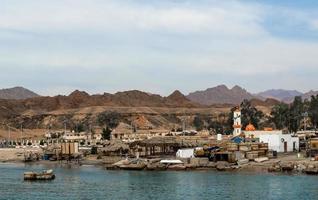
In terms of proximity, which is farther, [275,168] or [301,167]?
[275,168]

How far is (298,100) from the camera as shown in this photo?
563ft

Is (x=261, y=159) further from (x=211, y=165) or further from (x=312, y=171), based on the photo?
(x=312, y=171)

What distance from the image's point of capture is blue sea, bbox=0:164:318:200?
7212 cm

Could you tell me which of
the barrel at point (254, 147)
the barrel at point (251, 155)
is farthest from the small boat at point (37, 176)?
the barrel at point (254, 147)

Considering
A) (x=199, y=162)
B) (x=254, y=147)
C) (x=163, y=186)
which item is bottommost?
(x=163, y=186)

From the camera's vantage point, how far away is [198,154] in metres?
111

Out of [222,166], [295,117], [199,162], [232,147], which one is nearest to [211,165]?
[199,162]

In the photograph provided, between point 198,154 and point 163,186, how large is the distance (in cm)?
3051

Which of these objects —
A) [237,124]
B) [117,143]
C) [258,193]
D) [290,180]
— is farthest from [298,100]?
[258,193]

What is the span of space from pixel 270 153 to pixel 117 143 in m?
35.7

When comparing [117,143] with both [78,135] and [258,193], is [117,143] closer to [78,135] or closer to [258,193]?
[78,135]

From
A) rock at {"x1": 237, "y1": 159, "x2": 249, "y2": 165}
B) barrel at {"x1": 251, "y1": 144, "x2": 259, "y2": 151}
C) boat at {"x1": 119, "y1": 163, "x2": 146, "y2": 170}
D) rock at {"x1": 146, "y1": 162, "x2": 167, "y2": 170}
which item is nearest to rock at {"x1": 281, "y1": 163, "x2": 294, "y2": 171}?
rock at {"x1": 237, "y1": 159, "x2": 249, "y2": 165}

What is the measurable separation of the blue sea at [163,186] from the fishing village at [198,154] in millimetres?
5574

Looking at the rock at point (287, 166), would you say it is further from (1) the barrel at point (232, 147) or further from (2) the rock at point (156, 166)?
(2) the rock at point (156, 166)
